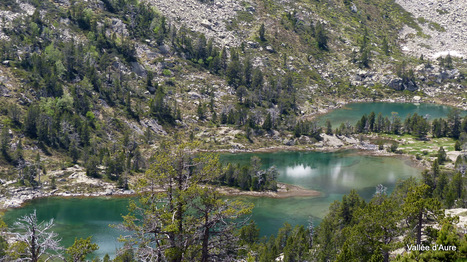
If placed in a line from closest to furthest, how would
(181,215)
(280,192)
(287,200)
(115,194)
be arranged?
1. (181,215)
2. (287,200)
3. (115,194)
4. (280,192)

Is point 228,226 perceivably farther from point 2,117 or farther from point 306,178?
point 2,117

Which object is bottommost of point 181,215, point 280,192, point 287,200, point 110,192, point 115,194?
point 287,200

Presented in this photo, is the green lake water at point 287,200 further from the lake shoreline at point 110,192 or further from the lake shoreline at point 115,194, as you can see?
the lake shoreline at point 110,192

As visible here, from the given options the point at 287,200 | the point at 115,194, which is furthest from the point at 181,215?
the point at 115,194

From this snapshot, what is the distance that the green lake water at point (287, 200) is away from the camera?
95.2 m

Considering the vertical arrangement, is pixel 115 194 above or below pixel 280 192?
above

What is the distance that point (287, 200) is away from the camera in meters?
116

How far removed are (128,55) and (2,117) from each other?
7491cm

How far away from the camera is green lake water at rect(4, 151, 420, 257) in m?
95.2

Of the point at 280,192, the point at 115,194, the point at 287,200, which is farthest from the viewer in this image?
the point at 280,192

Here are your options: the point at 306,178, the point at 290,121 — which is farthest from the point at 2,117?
the point at 290,121

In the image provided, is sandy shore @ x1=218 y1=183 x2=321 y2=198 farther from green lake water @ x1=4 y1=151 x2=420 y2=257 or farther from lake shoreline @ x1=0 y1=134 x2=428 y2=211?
green lake water @ x1=4 y1=151 x2=420 y2=257

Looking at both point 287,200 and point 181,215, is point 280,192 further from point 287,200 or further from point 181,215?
point 181,215

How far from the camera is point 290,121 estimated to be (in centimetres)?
18362
